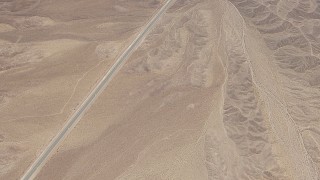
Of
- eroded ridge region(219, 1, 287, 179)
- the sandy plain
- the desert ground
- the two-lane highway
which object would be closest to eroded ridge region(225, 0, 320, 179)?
the desert ground

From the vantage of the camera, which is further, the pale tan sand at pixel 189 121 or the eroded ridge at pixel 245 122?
the eroded ridge at pixel 245 122

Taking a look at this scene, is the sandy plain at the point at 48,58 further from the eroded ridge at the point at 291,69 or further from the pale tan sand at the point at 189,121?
the eroded ridge at the point at 291,69

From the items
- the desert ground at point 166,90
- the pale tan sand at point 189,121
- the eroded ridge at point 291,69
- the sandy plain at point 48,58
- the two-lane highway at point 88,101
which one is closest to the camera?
the two-lane highway at point 88,101

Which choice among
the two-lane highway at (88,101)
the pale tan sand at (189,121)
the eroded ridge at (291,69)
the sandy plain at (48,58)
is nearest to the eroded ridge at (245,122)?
the pale tan sand at (189,121)

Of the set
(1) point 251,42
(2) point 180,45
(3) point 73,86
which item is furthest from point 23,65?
(1) point 251,42

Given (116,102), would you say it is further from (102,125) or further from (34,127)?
(34,127)

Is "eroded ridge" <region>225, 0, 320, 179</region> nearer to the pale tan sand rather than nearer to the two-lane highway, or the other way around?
the pale tan sand

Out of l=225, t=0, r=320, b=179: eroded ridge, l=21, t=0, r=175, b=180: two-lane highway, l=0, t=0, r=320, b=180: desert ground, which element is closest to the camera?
l=21, t=0, r=175, b=180: two-lane highway
